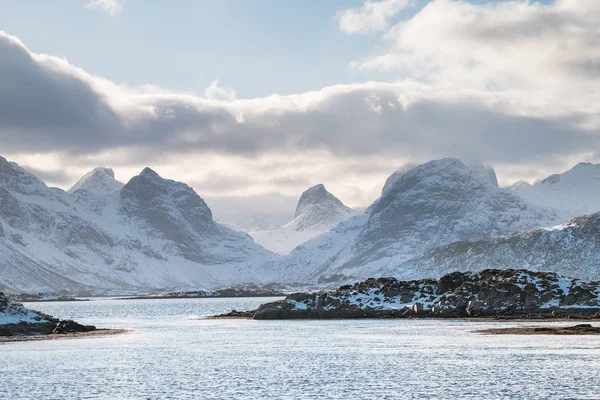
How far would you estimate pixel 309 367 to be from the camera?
289 ft

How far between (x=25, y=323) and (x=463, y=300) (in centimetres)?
8271

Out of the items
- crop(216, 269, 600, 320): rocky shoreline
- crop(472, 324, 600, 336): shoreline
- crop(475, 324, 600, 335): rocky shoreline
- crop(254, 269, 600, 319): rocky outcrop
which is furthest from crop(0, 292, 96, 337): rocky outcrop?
crop(475, 324, 600, 335): rocky shoreline

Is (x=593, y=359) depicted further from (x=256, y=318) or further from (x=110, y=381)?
(x=256, y=318)

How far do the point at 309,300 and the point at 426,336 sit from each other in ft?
243

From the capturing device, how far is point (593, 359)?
8519cm

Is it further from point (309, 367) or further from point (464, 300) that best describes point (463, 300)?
point (309, 367)

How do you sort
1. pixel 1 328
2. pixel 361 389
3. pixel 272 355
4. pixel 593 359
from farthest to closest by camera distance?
pixel 1 328 → pixel 272 355 → pixel 593 359 → pixel 361 389

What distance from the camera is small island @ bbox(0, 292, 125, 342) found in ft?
438

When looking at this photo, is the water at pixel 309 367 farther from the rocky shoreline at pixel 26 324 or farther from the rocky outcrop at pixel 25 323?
the rocky outcrop at pixel 25 323

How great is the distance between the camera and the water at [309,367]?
70312 millimetres

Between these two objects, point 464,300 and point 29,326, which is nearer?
point 29,326

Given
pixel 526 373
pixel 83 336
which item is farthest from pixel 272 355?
pixel 83 336

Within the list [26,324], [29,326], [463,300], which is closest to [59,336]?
[29,326]

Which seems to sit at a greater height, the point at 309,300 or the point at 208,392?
the point at 309,300
